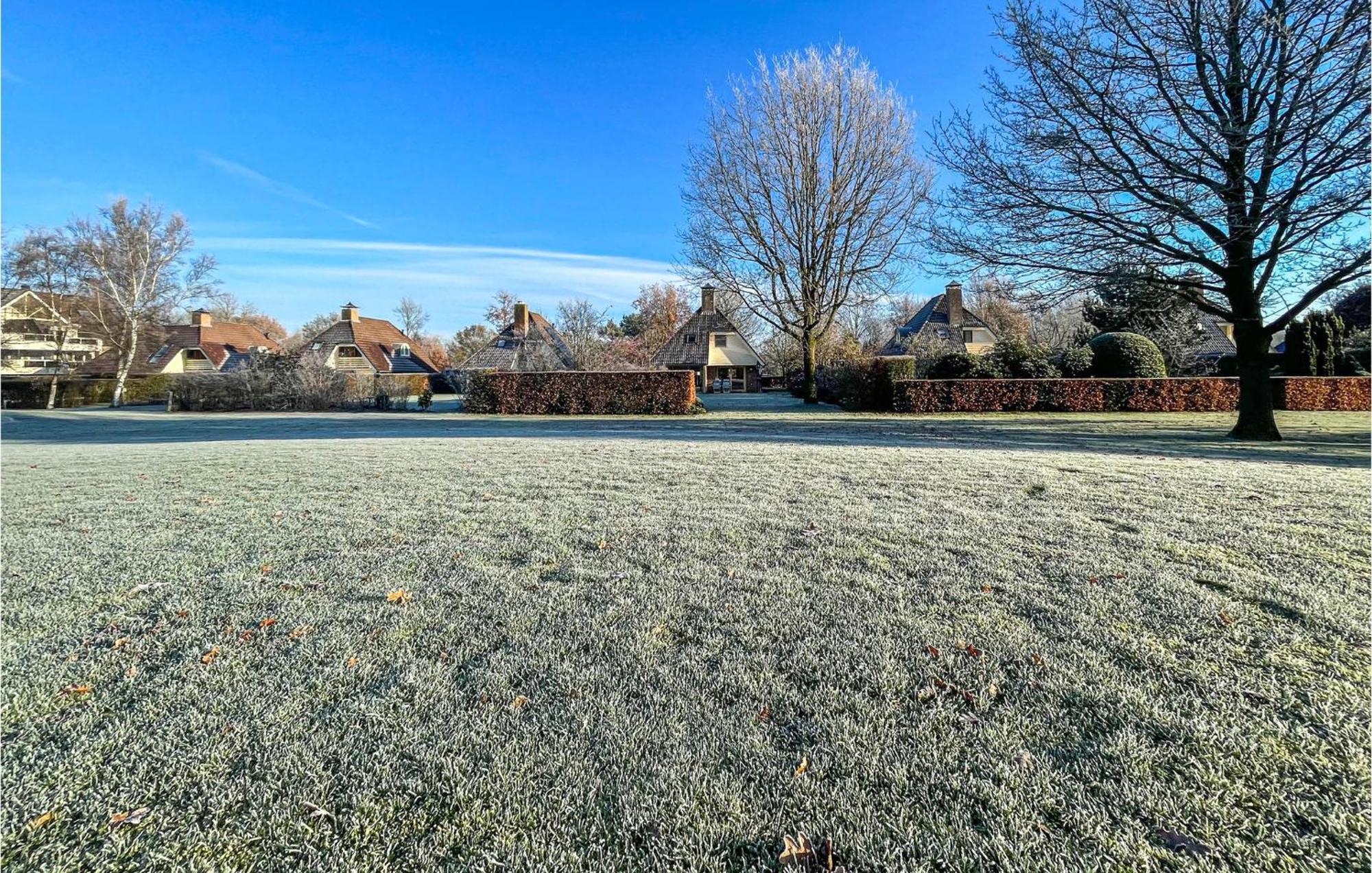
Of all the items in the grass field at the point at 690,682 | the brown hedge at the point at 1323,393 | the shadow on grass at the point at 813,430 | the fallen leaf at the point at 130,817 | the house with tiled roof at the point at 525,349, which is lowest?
the fallen leaf at the point at 130,817

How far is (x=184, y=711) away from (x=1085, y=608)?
3.93m

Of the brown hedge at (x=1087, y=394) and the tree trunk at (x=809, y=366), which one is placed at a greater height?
the tree trunk at (x=809, y=366)

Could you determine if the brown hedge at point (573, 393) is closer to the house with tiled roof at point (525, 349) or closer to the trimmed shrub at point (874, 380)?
the house with tiled roof at point (525, 349)

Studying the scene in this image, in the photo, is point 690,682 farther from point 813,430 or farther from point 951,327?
point 951,327

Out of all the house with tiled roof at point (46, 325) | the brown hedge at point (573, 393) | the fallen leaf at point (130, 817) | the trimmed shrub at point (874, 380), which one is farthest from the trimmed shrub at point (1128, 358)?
the house with tiled roof at point (46, 325)

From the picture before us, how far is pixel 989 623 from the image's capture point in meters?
2.75

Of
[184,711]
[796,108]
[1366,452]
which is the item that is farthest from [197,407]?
[1366,452]

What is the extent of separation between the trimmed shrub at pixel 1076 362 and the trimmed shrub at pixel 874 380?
4.82 meters

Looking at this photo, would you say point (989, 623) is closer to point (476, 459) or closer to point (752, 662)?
point (752, 662)

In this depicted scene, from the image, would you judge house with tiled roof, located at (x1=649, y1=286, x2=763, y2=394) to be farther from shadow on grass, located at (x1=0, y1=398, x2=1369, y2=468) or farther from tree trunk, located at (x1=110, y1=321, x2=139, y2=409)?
tree trunk, located at (x1=110, y1=321, x2=139, y2=409)

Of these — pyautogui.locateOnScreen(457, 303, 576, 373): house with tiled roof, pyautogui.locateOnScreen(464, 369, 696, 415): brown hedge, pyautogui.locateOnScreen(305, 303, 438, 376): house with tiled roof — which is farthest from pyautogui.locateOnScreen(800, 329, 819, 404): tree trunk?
pyautogui.locateOnScreen(305, 303, 438, 376): house with tiled roof

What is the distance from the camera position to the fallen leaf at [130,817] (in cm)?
165

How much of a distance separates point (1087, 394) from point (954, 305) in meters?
20.3

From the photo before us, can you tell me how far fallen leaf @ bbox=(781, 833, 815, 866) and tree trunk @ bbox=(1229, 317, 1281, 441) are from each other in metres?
12.9
